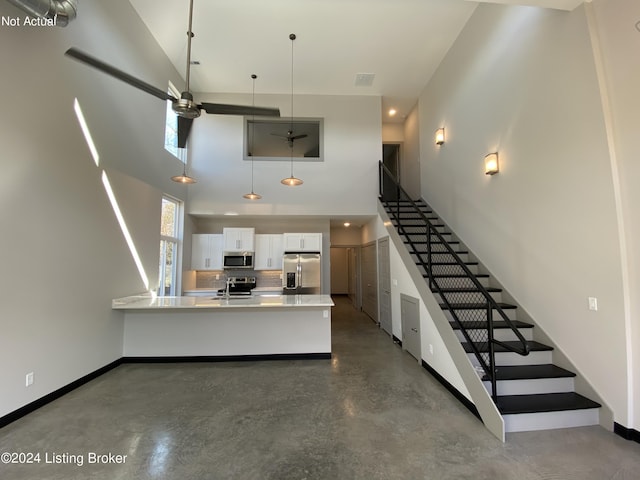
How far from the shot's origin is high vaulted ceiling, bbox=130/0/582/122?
15.3 feet

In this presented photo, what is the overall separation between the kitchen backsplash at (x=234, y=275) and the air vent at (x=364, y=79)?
5073 mm

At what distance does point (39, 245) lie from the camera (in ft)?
9.64

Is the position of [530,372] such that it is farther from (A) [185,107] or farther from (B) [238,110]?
(A) [185,107]

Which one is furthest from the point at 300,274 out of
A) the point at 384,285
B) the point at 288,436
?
the point at 288,436

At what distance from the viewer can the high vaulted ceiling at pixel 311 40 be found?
4.65m

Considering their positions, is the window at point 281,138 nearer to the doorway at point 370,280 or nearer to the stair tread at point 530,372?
the doorway at point 370,280

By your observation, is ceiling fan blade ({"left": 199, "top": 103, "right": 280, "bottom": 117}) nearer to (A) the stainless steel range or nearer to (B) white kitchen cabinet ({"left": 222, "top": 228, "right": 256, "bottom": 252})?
(B) white kitchen cabinet ({"left": 222, "top": 228, "right": 256, "bottom": 252})

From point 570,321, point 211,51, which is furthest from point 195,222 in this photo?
point 570,321

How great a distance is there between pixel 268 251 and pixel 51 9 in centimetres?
528

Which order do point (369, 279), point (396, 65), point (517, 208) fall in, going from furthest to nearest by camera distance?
1. point (369, 279)
2. point (396, 65)
3. point (517, 208)

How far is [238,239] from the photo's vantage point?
6.88 metres

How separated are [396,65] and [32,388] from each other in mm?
7814

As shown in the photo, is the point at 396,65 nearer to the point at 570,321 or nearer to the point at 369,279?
the point at 369,279

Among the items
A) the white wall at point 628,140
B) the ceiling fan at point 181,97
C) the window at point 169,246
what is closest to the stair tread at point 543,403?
the white wall at point 628,140
